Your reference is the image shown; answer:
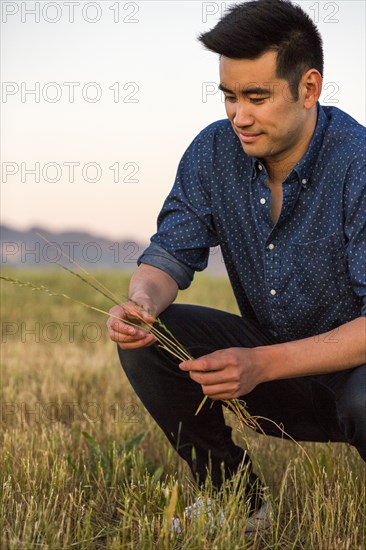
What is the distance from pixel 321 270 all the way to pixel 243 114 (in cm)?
66

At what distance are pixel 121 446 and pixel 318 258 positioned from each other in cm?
129

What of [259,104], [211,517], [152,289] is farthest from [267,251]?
[211,517]

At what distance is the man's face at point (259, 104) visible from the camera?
3.02 m

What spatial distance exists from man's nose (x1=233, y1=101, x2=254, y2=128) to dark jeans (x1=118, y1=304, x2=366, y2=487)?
780 millimetres

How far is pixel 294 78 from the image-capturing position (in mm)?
3109

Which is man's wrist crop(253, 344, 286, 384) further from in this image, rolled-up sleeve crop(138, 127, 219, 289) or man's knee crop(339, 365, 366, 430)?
rolled-up sleeve crop(138, 127, 219, 289)

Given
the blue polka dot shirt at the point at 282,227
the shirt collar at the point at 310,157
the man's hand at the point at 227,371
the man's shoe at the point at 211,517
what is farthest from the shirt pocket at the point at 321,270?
the man's shoe at the point at 211,517

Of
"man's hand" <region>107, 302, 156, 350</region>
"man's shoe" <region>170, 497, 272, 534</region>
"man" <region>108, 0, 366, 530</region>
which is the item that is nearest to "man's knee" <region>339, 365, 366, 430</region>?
"man" <region>108, 0, 366, 530</region>

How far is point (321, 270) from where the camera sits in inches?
127

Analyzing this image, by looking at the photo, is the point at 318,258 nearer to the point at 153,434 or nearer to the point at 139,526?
the point at 139,526

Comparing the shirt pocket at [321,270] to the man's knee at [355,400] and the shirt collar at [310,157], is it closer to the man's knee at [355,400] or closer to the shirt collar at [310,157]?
the shirt collar at [310,157]

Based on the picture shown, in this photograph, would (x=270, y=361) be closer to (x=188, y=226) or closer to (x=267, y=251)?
(x=267, y=251)

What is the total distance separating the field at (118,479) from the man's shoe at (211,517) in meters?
0.03

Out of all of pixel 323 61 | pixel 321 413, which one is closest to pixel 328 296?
pixel 321 413
